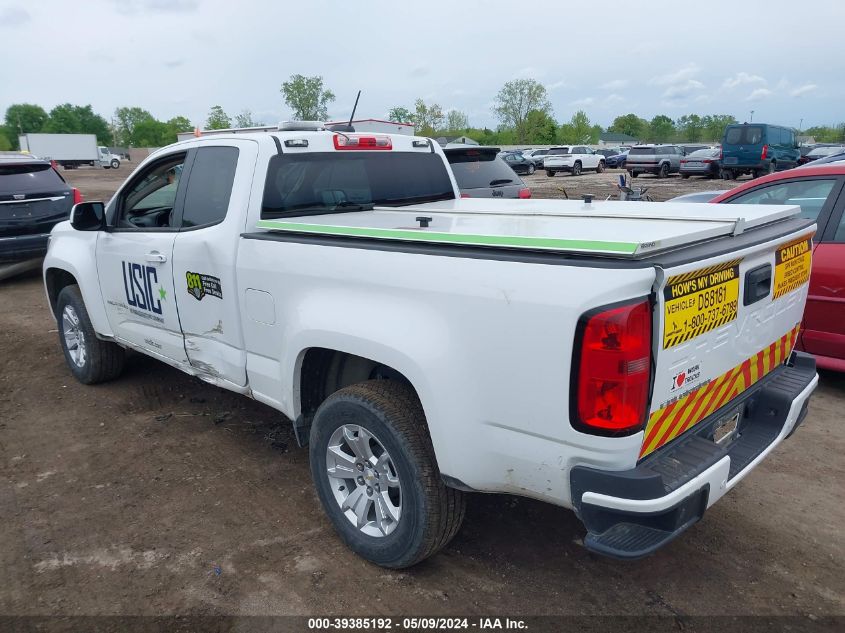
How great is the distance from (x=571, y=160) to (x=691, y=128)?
291 ft

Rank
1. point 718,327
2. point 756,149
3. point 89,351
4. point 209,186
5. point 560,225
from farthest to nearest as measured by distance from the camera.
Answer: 1. point 756,149
2. point 89,351
3. point 209,186
4. point 560,225
5. point 718,327

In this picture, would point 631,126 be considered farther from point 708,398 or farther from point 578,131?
point 708,398

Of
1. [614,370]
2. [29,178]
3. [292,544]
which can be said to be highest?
[29,178]

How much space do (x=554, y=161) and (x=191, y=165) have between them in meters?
32.1

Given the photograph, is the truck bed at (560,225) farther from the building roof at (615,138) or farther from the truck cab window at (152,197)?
the building roof at (615,138)

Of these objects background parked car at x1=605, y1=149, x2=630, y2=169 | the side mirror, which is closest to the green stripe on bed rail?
the side mirror

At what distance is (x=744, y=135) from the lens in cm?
2370

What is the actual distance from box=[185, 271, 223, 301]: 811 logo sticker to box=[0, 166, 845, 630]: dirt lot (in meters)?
1.10

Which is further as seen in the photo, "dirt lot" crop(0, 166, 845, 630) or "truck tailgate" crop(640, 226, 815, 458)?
"dirt lot" crop(0, 166, 845, 630)

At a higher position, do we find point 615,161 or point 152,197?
point 152,197

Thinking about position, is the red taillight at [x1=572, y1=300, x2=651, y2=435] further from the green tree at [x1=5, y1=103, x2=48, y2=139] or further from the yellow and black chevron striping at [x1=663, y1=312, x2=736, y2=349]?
the green tree at [x1=5, y1=103, x2=48, y2=139]

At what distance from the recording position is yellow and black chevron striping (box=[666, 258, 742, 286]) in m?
2.11

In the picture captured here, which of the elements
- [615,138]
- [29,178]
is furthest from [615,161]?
[615,138]

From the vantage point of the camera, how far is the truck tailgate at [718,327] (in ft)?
7.04
